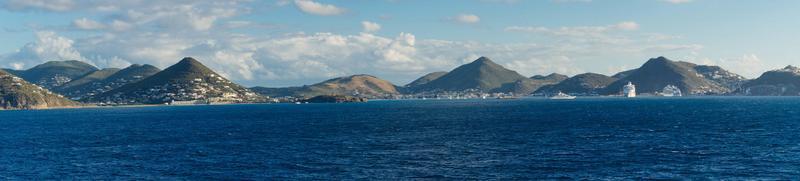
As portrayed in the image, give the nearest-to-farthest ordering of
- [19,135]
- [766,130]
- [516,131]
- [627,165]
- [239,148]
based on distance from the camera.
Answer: [627,165], [239,148], [766,130], [516,131], [19,135]

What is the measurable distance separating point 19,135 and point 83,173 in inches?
3752

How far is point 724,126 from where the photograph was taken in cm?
16712

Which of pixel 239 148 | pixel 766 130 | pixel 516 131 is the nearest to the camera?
pixel 239 148

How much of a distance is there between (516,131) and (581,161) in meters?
62.7

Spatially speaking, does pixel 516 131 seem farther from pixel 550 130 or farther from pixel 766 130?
pixel 766 130

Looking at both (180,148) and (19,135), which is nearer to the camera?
(180,148)

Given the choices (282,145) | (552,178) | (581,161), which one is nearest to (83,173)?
(282,145)

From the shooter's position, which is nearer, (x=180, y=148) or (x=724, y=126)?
(x=180, y=148)

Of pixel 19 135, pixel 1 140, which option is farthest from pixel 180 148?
pixel 19 135

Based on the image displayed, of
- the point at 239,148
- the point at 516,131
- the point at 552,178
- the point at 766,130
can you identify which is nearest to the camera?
the point at 552,178

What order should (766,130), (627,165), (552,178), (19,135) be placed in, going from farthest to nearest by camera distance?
1. (19,135)
2. (766,130)
3. (627,165)
4. (552,178)

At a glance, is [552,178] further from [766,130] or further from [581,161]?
[766,130]

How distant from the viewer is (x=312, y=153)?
116938 mm

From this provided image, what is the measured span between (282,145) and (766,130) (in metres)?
110
